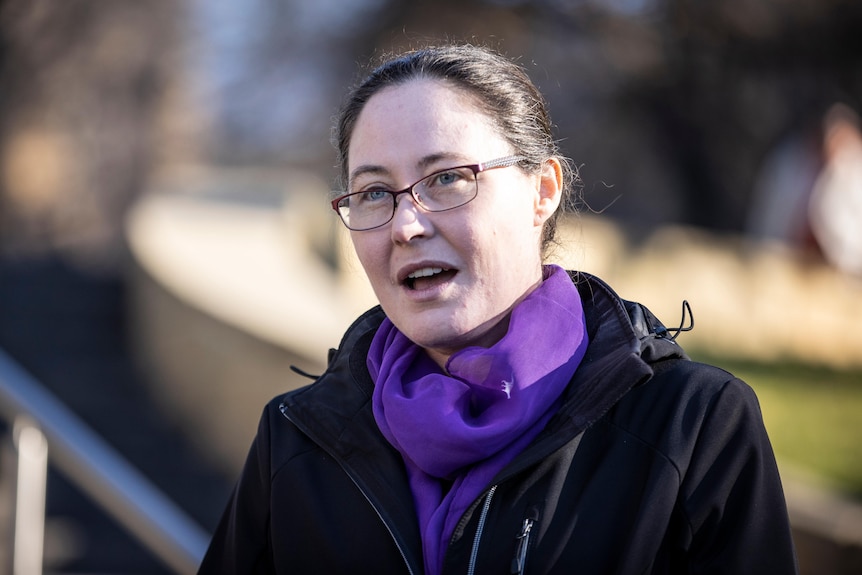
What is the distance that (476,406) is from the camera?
2020mm

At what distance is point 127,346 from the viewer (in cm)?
1002

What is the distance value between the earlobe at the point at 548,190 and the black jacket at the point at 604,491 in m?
0.27

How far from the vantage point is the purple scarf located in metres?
1.88

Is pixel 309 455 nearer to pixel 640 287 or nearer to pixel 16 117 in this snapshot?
pixel 640 287

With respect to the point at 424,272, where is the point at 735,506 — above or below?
below

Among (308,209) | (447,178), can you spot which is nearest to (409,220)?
(447,178)

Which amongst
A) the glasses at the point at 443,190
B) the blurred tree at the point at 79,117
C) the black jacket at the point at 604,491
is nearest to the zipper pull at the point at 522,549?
the black jacket at the point at 604,491

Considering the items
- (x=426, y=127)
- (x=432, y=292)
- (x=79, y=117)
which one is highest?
(x=426, y=127)

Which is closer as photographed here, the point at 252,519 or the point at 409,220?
the point at 409,220

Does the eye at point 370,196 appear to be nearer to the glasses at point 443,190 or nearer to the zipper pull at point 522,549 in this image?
the glasses at point 443,190

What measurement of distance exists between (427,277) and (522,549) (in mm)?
610

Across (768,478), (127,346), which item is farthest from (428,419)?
(127,346)

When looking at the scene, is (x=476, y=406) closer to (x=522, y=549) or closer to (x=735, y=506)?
(x=522, y=549)

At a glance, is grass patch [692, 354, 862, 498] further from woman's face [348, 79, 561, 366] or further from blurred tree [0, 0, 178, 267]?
blurred tree [0, 0, 178, 267]
